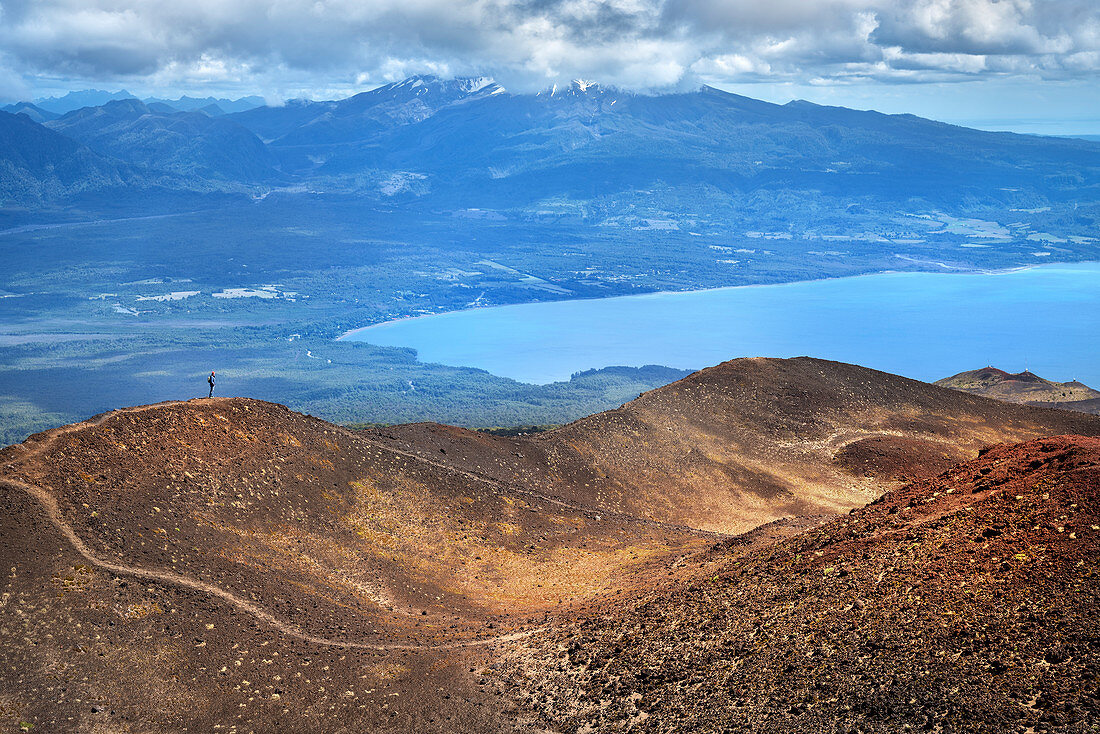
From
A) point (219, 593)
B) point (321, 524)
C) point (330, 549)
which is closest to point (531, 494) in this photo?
point (321, 524)

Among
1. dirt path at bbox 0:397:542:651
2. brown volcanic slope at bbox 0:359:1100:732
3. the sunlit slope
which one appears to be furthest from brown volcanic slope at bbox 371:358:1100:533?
dirt path at bbox 0:397:542:651

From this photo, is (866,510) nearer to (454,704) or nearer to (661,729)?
(661,729)

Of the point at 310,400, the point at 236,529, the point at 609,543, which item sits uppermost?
the point at 236,529

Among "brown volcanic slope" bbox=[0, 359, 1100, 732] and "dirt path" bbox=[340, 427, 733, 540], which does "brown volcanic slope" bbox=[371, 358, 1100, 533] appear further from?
"dirt path" bbox=[340, 427, 733, 540]

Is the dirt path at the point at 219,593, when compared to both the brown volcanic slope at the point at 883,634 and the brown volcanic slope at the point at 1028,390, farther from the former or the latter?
the brown volcanic slope at the point at 1028,390

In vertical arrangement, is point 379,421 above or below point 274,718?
below

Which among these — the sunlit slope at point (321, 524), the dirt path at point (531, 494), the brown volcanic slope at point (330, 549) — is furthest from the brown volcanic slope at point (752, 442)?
the sunlit slope at point (321, 524)

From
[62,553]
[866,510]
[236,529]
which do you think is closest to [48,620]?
[62,553]
